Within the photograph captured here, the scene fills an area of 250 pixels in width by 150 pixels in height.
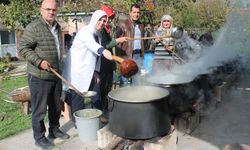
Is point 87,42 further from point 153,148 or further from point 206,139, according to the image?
point 206,139

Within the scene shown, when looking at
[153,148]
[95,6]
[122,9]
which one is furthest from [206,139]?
[95,6]

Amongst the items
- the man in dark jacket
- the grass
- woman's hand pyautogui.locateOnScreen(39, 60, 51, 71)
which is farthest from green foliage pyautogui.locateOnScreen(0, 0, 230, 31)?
woman's hand pyautogui.locateOnScreen(39, 60, 51, 71)

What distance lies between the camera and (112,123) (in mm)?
3223

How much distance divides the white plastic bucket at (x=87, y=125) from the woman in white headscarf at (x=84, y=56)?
340 mm

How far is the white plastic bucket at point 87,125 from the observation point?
4262 millimetres

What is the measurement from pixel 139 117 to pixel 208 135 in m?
1.95

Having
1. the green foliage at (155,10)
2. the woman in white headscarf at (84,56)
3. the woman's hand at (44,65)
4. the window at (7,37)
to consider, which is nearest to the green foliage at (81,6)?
the green foliage at (155,10)

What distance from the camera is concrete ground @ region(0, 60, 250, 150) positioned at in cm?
428

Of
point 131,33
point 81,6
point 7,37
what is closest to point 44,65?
point 131,33

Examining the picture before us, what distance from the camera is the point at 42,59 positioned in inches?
149

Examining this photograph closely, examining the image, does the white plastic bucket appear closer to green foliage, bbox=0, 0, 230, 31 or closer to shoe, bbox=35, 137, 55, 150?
shoe, bbox=35, 137, 55, 150

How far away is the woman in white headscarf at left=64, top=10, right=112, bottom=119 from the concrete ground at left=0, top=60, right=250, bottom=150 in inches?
29.1

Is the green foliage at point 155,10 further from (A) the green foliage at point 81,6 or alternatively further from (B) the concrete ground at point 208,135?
(B) the concrete ground at point 208,135

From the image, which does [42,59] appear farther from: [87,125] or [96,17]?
[87,125]
